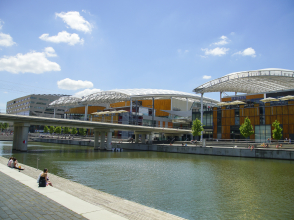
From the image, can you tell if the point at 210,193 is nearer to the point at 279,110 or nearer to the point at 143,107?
the point at 279,110

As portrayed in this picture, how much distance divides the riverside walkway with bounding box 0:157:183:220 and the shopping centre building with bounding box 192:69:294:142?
53.6m

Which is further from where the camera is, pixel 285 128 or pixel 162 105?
pixel 162 105

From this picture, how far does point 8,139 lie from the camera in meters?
87.6

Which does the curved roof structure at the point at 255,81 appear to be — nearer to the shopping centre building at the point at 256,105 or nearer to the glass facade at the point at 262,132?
the shopping centre building at the point at 256,105

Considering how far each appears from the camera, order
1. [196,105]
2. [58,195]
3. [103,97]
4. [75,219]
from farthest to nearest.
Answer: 1. [196,105]
2. [103,97]
3. [58,195]
4. [75,219]

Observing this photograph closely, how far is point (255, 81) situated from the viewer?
216ft

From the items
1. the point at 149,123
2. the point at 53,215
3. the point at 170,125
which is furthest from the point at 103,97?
the point at 53,215

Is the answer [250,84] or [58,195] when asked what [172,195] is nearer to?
[58,195]

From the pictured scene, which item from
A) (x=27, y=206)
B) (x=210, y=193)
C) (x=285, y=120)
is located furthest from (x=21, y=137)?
(x=285, y=120)

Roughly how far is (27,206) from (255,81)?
2664 inches

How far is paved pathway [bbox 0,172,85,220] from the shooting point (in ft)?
26.8

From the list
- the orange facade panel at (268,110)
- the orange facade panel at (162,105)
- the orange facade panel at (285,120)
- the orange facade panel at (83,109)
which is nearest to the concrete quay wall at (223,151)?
the orange facade panel at (285,120)

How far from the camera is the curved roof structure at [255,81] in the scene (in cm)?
5688

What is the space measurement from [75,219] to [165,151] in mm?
50697
